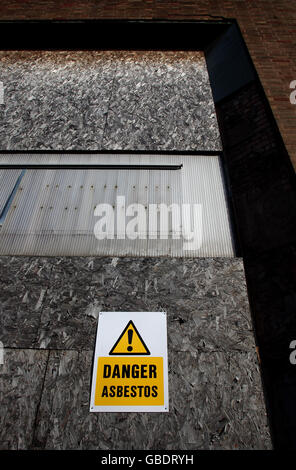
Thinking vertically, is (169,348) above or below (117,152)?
below

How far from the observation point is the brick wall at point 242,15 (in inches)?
176

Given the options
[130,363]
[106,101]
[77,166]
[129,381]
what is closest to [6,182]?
[77,166]

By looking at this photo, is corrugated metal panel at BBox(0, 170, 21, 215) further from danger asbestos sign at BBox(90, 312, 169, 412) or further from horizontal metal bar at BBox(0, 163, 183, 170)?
danger asbestos sign at BBox(90, 312, 169, 412)

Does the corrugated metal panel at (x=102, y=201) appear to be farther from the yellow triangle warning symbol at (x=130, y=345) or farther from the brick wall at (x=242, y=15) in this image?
the brick wall at (x=242, y=15)

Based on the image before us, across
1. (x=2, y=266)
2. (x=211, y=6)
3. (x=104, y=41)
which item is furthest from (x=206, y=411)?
(x=211, y=6)

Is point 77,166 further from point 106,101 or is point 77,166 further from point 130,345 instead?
point 130,345

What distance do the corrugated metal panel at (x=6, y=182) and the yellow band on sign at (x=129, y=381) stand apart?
2.84 meters

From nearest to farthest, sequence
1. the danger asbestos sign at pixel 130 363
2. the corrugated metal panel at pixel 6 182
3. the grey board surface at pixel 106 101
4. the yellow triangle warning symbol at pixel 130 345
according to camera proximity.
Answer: the danger asbestos sign at pixel 130 363
the yellow triangle warning symbol at pixel 130 345
the corrugated metal panel at pixel 6 182
the grey board surface at pixel 106 101

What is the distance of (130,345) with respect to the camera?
2.81 meters

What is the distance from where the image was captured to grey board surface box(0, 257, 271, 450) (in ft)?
8.09

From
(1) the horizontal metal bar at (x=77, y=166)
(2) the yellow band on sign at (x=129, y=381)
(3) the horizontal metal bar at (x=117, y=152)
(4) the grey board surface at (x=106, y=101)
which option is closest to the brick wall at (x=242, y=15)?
(4) the grey board surface at (x=106, y=101)

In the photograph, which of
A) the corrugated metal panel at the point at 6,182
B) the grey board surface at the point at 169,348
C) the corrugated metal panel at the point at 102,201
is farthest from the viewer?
the corrugated metal panel at the point at 6,182

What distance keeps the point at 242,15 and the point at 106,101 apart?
3.39 meters

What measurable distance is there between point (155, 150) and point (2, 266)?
114 inches
